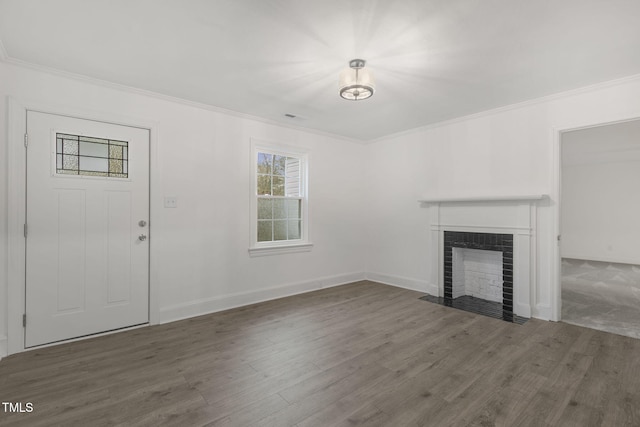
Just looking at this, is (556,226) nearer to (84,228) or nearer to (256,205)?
(256,205)

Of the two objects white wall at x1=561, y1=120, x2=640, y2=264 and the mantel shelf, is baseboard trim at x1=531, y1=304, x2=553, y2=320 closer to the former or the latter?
the mantel shelf

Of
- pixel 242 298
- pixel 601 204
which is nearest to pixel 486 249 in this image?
pixel 242 298

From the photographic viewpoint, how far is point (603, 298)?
4.29 m

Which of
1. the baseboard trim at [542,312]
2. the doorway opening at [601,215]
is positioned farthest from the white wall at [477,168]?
the doorway opening at [601,215]

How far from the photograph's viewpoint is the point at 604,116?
318cm

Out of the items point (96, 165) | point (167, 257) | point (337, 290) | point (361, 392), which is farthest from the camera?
point (337, 290)

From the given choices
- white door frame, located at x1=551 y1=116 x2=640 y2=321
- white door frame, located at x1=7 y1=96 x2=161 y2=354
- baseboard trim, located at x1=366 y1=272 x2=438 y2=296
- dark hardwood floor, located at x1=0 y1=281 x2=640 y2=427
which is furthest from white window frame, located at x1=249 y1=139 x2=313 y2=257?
white door frame, located at x1=551 y1=116 x2=640 y2=321

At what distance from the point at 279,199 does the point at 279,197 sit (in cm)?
5

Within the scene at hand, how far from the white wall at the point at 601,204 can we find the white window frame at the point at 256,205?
5.56 metres

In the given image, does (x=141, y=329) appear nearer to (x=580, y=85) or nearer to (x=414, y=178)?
(x=414, y=178)

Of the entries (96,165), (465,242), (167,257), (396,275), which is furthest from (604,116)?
(96,165)

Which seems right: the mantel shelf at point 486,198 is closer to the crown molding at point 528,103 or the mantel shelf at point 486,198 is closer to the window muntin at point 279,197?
the crown molding at point 528,103

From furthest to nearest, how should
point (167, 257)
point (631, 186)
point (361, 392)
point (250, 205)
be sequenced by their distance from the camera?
point (631, 186) < point (250, 205) < point (167, 257) < point (361, 392)

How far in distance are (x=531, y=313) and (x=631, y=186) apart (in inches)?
249
